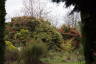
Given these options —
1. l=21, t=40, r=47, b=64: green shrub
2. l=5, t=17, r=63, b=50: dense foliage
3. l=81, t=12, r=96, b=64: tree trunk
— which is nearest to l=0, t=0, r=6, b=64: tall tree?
l=21, t=40, r=47, b=64: green shrub

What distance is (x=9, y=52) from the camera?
9859mm

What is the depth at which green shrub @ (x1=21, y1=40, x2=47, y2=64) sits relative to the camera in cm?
960

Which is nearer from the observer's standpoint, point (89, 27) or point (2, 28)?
point (89, 27)

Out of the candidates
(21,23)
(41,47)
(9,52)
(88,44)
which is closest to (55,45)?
(21,23)

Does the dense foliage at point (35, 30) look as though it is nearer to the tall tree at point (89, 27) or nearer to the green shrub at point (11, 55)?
the green shrub at point (11, 55)

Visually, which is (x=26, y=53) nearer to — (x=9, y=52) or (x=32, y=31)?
(x=9, y=52)

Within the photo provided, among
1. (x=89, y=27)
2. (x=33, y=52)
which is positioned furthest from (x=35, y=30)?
(x=89, y=27)

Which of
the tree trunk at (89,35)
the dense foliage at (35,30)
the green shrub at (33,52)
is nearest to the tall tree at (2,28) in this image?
the green shrub at (33,52)

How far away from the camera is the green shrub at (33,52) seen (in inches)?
378

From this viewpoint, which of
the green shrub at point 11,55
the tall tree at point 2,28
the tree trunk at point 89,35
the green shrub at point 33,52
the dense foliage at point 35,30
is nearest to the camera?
the tree trunk at point 89,35

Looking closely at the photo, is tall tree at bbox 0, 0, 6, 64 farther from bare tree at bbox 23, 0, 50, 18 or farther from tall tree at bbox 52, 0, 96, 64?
bare tree at bbox 23, 0, 50, 18

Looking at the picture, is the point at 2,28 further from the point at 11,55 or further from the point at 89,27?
the point at 11,55

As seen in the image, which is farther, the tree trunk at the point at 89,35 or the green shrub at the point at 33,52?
the green shrub at the point at 33,52

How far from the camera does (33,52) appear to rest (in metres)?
9.80
